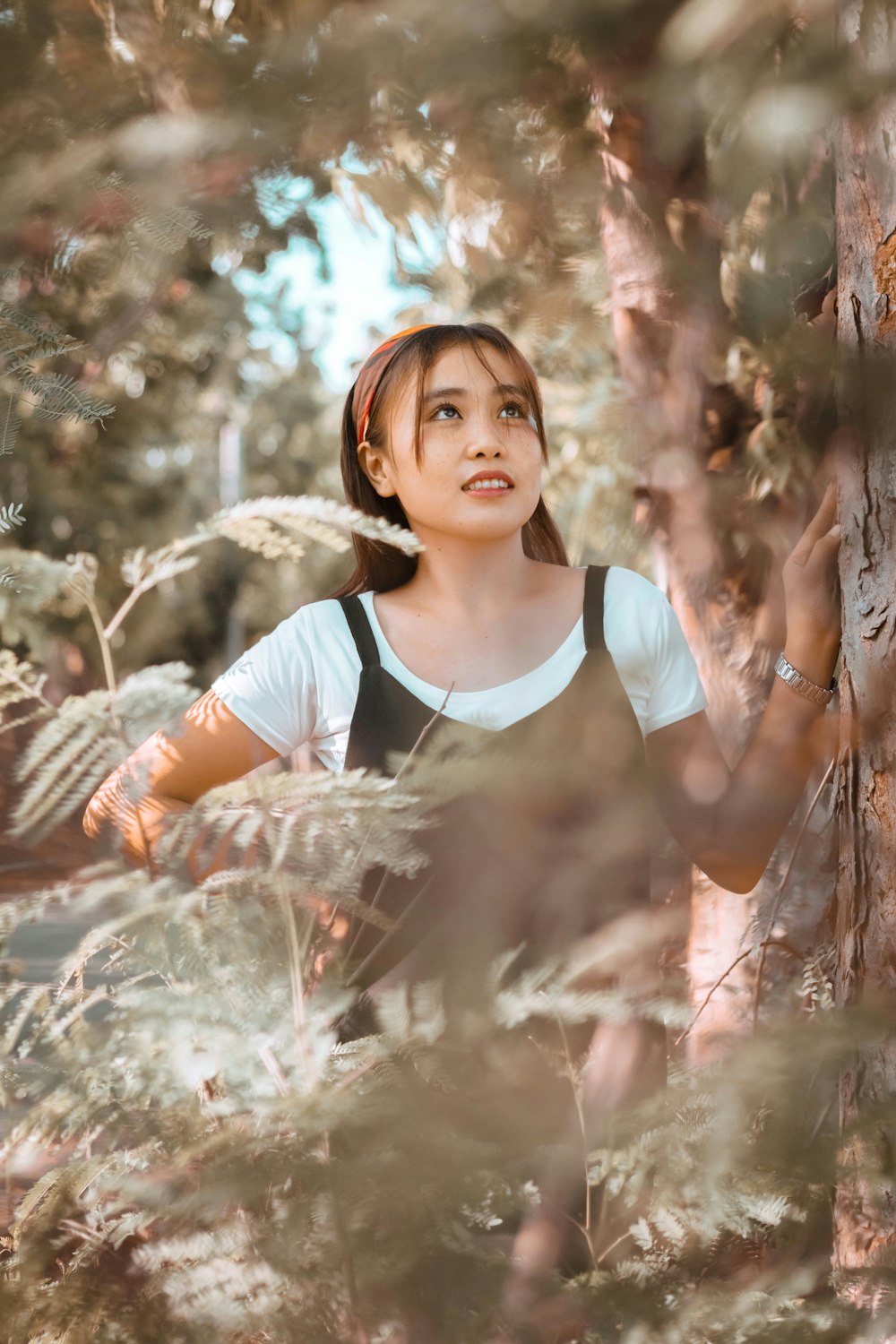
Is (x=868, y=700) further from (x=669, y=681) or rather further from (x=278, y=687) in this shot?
(x=278, y=687)

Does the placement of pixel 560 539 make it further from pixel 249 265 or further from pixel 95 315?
pixel 249 265

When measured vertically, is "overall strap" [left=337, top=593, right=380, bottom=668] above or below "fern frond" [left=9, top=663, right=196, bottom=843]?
above

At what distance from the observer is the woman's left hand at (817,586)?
119 cm

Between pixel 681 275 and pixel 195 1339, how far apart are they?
101 cm

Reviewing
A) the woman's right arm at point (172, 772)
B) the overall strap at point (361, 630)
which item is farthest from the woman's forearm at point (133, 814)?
the overall strap at point (361, 630)

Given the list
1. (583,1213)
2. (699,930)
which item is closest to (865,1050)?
(583,1213)

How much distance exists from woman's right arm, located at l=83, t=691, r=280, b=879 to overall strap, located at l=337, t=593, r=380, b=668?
16cm

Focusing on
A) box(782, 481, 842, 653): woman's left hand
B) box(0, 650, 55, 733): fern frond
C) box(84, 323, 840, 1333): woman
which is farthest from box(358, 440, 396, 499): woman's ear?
box(0, 650, 55, 733): fern frond

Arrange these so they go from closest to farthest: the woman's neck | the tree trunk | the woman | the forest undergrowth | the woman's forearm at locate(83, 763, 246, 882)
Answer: the forest undergrowth
the woman's forearm at locate(83, 763, 246, 882)
the tree trunk
the woman
the woman's neck

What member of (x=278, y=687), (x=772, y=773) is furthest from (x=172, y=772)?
(x=772, y=773)

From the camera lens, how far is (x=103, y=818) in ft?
3.36

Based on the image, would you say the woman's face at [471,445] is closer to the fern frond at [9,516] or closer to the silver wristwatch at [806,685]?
the silver wristwatch at [806,685]

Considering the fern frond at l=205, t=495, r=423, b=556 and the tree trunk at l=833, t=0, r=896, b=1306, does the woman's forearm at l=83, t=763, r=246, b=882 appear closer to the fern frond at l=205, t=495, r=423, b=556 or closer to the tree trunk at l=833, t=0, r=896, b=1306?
the fern frond at l=205, t=495, r=423, b=556

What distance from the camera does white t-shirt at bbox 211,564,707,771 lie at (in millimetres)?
1384
